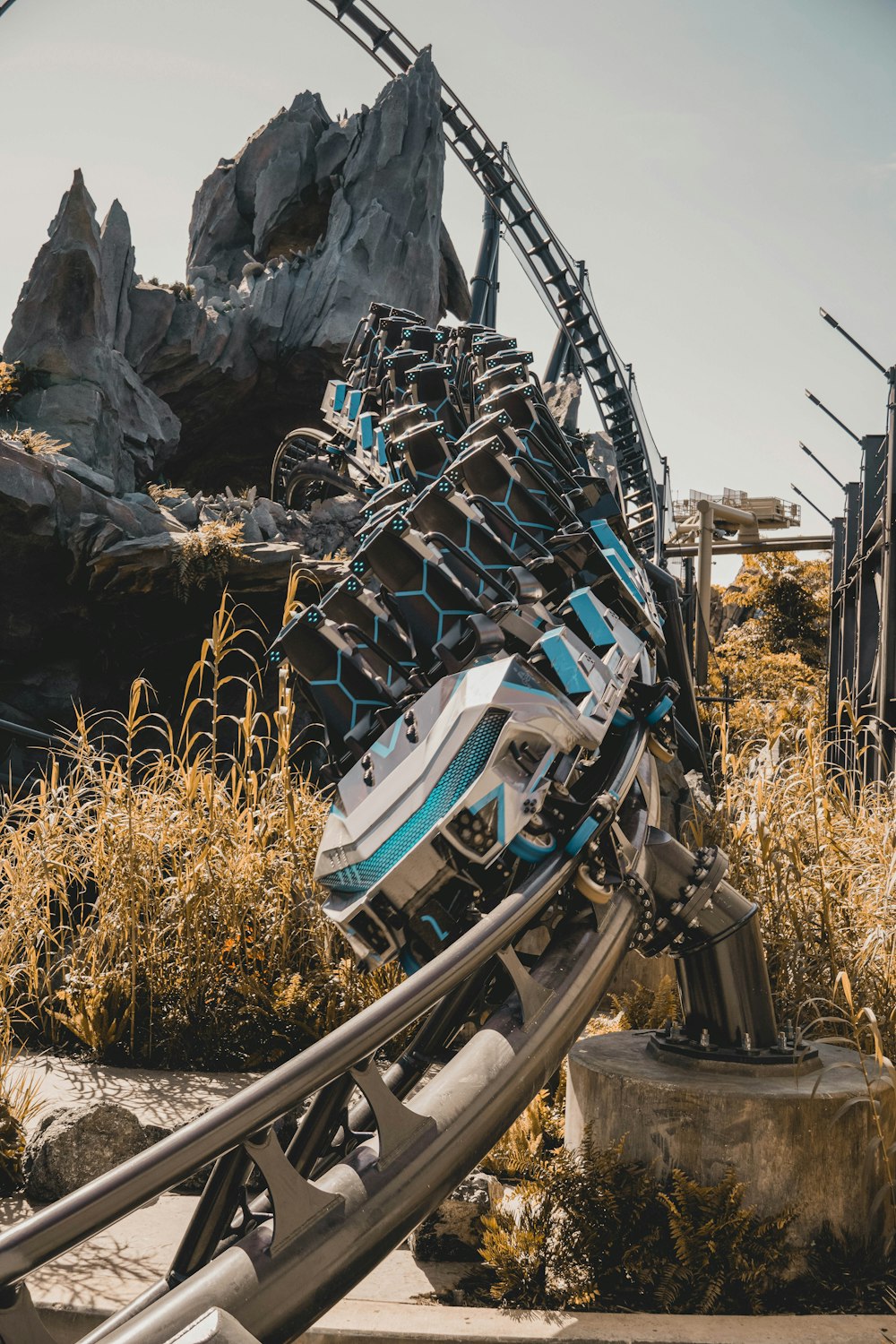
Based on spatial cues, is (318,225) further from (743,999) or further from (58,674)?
(743,999)

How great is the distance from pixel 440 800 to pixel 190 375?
69.4 feet

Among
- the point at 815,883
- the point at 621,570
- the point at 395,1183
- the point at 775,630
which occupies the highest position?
the point at 775,630

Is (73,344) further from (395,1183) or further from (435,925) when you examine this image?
(395,1183)

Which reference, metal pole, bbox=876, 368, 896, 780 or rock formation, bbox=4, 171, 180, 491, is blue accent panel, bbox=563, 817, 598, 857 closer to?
metal pole, bbox=876, 368, 896, 780

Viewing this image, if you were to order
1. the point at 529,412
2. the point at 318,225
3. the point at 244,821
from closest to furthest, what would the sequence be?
the point at 529,412, the point at 244,821, the point at 318,225

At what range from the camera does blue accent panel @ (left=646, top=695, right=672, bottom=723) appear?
106 inches

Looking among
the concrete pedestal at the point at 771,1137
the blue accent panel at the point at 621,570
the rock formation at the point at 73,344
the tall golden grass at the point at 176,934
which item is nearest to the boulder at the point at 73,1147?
the tall golden grass at the point at 176,934

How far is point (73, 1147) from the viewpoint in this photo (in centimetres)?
287

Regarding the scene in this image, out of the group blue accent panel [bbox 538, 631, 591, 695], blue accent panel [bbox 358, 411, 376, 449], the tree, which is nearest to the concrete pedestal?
blue accent panel [bbox 538, 631, 591, 695]

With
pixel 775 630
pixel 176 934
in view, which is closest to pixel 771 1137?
pixel 176 934

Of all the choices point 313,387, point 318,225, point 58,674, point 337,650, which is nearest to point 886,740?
point 337,650

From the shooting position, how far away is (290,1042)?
389 cm

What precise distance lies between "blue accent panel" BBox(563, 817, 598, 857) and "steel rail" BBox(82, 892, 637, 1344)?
0.18 m

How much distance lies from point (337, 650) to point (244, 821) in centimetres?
219
